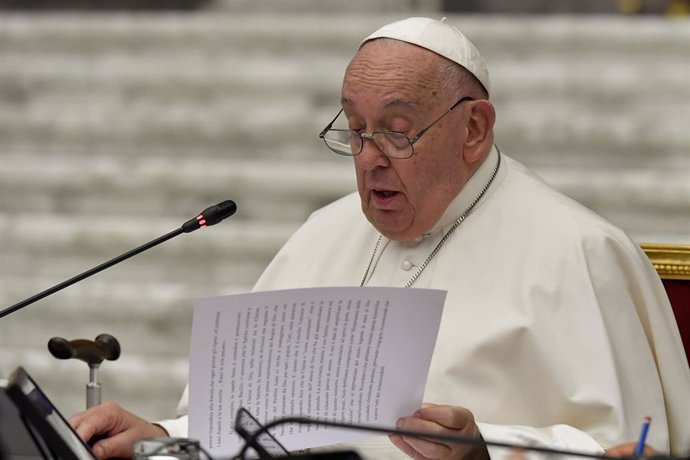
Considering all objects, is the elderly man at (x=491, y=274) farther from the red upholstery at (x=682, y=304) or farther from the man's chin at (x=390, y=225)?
the red upholstery at (x=682, y=304)

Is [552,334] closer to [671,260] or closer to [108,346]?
[671,260]

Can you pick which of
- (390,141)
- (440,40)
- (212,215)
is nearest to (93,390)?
(212,215)

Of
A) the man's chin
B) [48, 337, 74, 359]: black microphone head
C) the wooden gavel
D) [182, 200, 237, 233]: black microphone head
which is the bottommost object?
the wooden gavel

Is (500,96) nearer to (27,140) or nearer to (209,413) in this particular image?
(27,140)

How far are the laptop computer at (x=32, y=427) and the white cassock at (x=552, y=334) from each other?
0.74 meters

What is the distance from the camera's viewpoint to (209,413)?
92.0 inches

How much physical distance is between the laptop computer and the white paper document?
0.82 ft

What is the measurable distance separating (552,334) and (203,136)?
108 inches

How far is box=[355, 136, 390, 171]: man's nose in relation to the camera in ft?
9.59

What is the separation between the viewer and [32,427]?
6.78 feet

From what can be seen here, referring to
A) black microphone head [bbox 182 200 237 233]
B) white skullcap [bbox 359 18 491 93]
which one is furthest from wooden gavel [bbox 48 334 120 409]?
white skullcap [bbox 359 18 491 93]

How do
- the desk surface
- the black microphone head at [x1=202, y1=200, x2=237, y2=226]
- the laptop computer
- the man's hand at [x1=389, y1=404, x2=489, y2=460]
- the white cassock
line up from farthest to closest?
the white cassock → the black microphone head at [x1=202, y1=200, x2=237, y2=226] → the man's hand at [x1=389, y1=404, x2=489, y2=460] → the desk surface → the laptop computer

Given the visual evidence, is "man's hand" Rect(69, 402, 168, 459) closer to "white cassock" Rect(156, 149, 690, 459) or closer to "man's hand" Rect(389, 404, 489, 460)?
"white cassock" Rect(156, 149, 690, 459)

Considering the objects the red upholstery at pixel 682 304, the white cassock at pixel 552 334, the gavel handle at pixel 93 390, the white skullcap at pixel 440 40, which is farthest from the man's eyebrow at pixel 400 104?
the gavel handle at pixel 93 390
